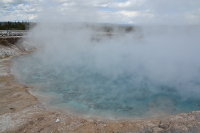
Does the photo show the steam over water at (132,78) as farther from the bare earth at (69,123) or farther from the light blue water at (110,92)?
the bare earth at (69,123)

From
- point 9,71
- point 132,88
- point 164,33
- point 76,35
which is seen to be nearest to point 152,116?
→ point 132,88

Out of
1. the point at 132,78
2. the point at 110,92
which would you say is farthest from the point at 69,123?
the point at 132,78

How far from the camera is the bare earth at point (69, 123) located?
380 centimetres

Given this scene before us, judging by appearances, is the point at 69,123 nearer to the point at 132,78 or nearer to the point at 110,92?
the point at 110,92

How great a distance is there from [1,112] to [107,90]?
10.6 ft

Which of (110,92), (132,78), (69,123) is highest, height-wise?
(132,78)

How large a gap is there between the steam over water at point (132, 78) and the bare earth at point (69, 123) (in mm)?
488

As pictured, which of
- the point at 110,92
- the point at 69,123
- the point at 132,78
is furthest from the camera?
the point at 132,78

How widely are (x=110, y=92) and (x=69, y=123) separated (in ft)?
7.23

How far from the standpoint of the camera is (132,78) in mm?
7324

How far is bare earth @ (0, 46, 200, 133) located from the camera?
3804mm

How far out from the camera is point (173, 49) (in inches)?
420

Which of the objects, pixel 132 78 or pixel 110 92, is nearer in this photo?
pixel 110 92

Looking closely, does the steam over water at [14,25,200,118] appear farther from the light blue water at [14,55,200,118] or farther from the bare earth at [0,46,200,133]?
the bare earth at [0,46,200,133]
